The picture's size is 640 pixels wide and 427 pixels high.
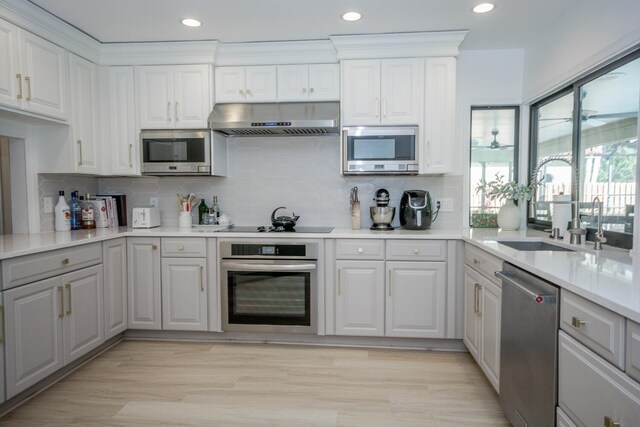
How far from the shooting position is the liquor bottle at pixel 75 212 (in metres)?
3.22

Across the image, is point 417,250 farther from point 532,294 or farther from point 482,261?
point 532,294

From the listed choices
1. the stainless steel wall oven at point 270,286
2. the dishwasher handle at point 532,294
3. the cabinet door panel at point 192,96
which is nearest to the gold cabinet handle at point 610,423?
the dishwasher handle at point 532,294

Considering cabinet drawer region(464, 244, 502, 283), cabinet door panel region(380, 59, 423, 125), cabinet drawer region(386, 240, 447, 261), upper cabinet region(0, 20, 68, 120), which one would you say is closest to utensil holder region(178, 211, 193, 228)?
upper cabinet region(0, 20, 68, 120)

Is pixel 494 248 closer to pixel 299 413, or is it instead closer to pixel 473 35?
pixel 299 413

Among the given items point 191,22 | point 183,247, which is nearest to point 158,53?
point 191,22

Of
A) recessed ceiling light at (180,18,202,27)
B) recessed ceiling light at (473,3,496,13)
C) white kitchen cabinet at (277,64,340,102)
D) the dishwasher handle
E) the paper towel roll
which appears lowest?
the dishwasher handle

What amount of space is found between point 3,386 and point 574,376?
2.64 metres

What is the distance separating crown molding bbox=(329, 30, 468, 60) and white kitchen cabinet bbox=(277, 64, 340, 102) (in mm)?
168

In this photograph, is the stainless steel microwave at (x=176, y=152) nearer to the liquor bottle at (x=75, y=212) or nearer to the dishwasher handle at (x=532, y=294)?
the liquor bottle at (x=75, y=212)

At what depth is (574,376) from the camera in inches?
53.5

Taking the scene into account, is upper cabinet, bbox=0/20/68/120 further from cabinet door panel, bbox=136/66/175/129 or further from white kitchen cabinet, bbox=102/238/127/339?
white kitchen cabinet, bbox=102/238/127/339

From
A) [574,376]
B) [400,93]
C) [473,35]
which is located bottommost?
[574,376]

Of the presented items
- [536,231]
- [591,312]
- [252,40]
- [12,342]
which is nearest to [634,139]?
[536,231]

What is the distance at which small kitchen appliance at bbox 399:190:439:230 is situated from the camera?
10.2 ft
